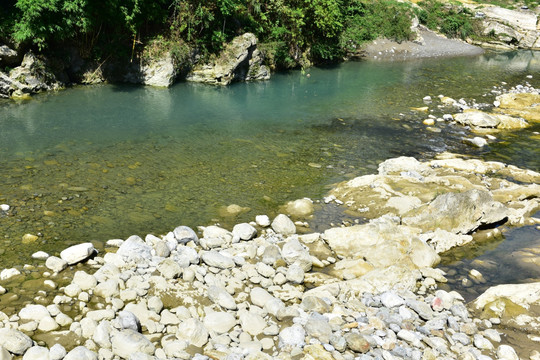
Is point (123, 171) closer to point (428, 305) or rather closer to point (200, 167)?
point (200, 167)

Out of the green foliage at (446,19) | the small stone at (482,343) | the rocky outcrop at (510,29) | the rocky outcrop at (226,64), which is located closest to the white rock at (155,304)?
the small stone at (482,343)

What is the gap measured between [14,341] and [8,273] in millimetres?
2504

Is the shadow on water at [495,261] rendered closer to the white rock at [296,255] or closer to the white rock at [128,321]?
the white rock at [296,255]

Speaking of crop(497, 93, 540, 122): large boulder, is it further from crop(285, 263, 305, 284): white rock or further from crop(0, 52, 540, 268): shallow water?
crop(285, 263, 305, 284): white rock

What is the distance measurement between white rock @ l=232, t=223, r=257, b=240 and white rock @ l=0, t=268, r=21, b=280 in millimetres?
4797

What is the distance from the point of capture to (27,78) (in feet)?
74.5

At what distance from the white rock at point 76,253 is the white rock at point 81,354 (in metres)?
2.99

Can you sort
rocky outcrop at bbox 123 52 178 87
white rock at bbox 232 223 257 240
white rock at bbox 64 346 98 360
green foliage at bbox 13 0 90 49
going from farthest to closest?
1. rocky outcrop at bbox 123 52 178 87
2. green foliage at bbox 13 0 90 49
3. white rock at bbox 232 223 257 240
4. white rock at bbox 64 346 98 360

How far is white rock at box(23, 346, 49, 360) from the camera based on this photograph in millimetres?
6883

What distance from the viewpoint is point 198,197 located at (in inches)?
532

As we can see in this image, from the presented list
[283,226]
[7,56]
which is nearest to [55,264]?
[283,226]

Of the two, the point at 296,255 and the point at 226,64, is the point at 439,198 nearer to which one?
the point at 296,255

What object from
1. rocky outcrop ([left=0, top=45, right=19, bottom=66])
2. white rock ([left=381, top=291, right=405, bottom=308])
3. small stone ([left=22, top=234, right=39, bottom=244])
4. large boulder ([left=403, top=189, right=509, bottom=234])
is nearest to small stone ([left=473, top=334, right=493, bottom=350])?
white rock ([left=381, top=291, right=405, bottom=308])

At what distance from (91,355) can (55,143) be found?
11992mm
